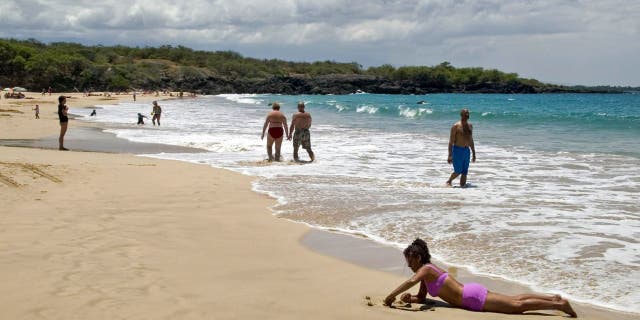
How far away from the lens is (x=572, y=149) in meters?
19.1

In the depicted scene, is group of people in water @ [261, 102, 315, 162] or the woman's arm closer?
the woman's arm

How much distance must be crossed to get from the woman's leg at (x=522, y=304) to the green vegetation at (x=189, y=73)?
314 feet

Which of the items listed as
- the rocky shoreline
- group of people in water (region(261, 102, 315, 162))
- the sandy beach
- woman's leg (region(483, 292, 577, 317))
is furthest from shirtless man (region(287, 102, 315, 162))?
the rocky shoreline

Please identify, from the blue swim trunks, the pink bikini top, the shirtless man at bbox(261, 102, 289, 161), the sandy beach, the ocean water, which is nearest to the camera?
the sandy beach

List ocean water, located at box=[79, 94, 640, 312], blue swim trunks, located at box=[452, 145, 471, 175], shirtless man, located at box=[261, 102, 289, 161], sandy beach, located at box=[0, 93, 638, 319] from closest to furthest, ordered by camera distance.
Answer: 1. sandy beach, located at box=[0, 93, 638, 319]
2. ocean water, located at box=[79, 94, 640, 312]
3. blue swim trunks, located at box=[452, 145, 471, 175]
4. shirtless man, located at box=[261, 102, 289, 161]

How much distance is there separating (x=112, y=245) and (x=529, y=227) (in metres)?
4.80

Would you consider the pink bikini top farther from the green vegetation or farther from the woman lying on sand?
the green vegetation

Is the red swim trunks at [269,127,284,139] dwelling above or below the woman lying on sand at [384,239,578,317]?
above

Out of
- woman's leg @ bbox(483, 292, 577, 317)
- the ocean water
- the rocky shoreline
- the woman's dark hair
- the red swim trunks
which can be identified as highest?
the rocky shoreline

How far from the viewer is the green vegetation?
303 ft

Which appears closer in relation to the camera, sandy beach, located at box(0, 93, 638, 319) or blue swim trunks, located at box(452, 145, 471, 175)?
sandy beach, located at box(0, 93, 638, 319)

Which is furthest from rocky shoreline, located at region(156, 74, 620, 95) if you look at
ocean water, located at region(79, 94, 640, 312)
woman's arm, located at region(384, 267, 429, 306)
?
woman's arm, located at region(384, 267, 429, 306)

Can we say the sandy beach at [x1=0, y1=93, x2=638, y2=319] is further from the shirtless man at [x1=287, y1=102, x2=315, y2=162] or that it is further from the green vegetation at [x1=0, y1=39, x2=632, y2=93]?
the green vegetation at [x1=0, y1=39, x2=632, y2=93]

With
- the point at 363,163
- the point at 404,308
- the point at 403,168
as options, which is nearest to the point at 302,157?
the point at 363,163
